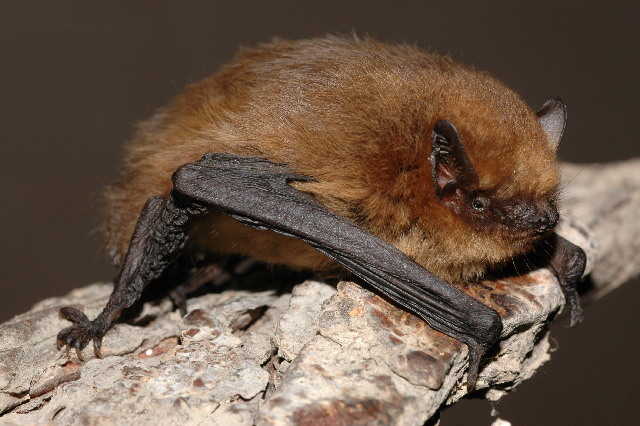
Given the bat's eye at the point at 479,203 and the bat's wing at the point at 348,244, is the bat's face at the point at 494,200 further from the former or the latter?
the bat's wing at the point at 348,244

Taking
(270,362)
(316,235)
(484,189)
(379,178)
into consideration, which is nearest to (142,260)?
(270,362)

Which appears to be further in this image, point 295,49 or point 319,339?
point 295,49

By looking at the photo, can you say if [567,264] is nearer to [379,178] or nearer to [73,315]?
[379,178]

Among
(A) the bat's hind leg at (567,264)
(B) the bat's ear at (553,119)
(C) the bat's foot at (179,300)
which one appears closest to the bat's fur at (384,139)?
(B) the bat's ear at (553,119)

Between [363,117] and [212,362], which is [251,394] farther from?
[363,117]

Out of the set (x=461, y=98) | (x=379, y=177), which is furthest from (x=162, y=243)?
(x=461, y=98)

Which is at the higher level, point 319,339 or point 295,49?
point 295,49
